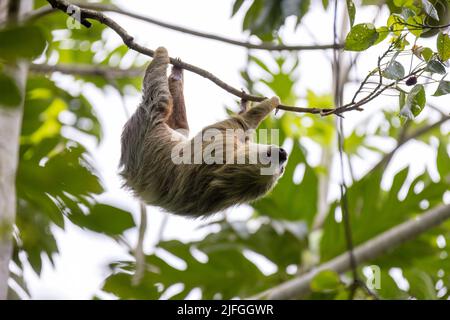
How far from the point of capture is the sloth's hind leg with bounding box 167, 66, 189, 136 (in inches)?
163

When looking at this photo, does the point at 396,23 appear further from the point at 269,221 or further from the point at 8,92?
the point at 269,221

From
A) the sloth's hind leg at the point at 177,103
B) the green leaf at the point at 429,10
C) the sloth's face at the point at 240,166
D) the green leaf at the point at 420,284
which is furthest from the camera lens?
the green leaf at the point at 420,284

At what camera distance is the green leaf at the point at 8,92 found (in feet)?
2.81

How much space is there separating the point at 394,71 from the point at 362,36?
0.21 meters

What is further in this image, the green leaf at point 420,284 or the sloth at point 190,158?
the green leaf at point 420,284

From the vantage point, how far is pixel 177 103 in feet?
14.0

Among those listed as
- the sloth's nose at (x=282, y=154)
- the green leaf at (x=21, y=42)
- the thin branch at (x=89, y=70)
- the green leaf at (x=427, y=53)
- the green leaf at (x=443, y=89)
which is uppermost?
the thin branch at (x=89, y=70)

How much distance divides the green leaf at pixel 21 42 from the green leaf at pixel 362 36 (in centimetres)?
193

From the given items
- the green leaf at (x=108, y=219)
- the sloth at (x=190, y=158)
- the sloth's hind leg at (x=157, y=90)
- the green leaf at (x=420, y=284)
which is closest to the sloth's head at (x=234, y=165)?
the sloth at (x=190, y=158)

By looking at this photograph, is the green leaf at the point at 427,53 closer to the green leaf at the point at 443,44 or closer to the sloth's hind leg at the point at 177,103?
the green leaf at the point at 443,44

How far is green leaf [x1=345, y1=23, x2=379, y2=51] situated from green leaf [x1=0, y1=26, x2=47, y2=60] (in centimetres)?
193

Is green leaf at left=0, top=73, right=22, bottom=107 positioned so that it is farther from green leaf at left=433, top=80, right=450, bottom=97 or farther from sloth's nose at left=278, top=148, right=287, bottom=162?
sloth's nose at left=278, top=148, right=287, bottom=162
